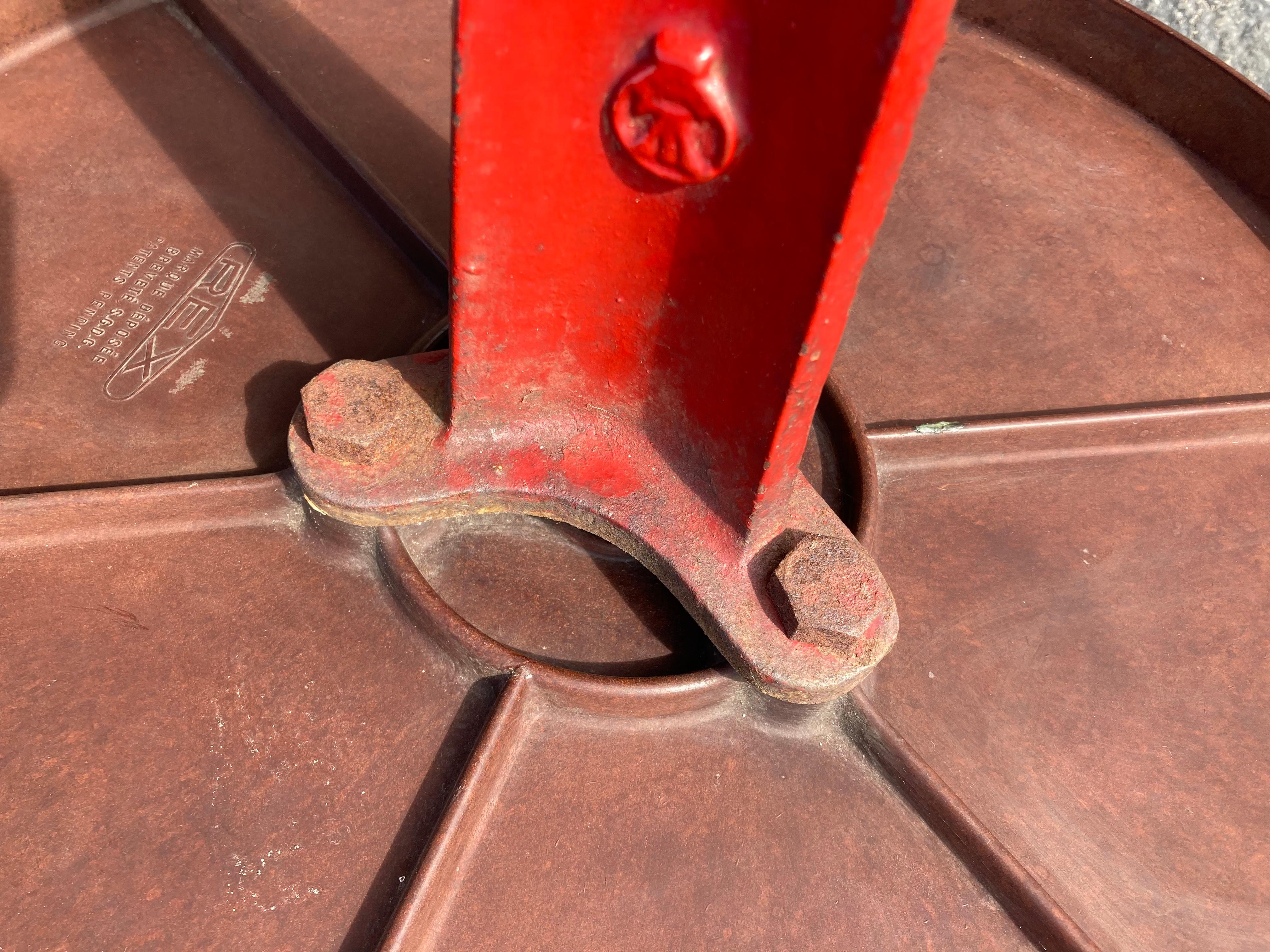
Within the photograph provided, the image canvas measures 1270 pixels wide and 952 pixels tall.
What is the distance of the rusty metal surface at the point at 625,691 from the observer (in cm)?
111

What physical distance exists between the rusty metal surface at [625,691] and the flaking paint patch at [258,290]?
0.02 m

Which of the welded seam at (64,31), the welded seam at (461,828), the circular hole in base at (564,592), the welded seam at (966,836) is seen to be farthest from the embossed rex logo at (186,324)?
the welded seam at (966,836)

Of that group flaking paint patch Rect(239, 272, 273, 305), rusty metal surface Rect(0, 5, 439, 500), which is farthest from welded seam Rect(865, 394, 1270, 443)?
flaking paint patch Rect(239, 272, 273, 305)

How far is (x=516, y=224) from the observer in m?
1.05

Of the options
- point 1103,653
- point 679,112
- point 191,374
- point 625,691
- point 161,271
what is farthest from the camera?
point 161,271

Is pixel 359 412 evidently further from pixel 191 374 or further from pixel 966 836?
pixel 966 836

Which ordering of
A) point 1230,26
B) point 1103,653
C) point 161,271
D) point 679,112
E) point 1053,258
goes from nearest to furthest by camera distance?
point 679,112 → point 1103,653 → point 161,271 → point 1053,258 → point 1230,26

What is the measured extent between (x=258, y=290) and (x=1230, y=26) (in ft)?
10.8

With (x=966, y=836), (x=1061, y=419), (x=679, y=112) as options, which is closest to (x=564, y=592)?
(x=966, y=836)

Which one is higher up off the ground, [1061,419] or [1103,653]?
[1061,419]

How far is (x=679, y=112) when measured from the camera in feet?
2.82

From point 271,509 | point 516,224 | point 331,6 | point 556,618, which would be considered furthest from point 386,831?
point 331,6

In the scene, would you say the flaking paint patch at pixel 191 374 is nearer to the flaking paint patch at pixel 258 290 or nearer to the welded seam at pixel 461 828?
the flaking paint patch at pixel 258 290

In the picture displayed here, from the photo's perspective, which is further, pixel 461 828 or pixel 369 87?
pixel 369 87
